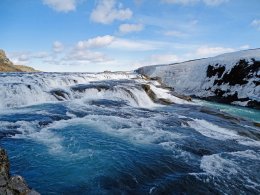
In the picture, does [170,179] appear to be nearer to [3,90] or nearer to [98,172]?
[98,172]

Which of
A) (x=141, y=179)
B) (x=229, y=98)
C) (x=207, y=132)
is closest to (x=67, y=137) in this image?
(x=141, y=179)

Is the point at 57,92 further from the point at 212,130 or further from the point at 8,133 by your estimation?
the point at 212,130

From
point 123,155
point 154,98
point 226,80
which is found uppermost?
point 226,80

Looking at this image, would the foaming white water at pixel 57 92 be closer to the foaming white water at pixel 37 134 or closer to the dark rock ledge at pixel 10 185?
Result: the foaming white water at pixel 37 134

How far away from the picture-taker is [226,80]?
176 feet

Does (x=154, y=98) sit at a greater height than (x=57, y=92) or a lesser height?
lesser

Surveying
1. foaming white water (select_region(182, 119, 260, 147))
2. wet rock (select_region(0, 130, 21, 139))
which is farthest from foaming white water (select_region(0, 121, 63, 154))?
foaming white water (select_region(182, 119, 260, 147))

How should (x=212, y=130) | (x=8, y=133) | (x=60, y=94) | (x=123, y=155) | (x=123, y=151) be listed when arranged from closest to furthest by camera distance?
(x=123, y=155) < (x=123, y=151) < (x=8, y=133) < (x=212, y=130) < (x=60, y=94)

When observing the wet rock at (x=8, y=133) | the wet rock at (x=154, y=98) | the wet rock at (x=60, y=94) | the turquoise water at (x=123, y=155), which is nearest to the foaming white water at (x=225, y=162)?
the turquoise water at (x=123, y=155)

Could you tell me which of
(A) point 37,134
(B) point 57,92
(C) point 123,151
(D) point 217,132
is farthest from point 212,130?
(B) point 57,92

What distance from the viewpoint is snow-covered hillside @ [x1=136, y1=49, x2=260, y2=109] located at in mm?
46719

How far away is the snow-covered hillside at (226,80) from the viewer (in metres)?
46.7

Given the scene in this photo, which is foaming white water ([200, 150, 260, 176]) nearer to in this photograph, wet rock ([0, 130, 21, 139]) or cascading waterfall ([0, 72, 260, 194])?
cascading waterfall ([0, 72, 260, 194])

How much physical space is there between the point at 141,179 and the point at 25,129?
7466mm
